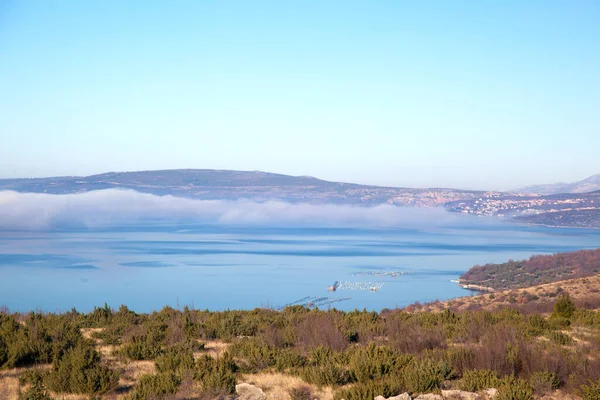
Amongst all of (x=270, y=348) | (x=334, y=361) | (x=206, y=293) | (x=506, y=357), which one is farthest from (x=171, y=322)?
(x=206, y=293)

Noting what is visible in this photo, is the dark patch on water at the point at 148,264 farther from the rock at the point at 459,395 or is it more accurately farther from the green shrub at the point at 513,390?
the green shrub at the point at 513,390

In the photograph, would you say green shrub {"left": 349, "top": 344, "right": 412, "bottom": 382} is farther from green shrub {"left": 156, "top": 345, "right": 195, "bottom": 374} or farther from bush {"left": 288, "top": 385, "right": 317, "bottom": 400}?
green shrub {"left": 156, "top": 345, "right": 195, "bottom": 374}

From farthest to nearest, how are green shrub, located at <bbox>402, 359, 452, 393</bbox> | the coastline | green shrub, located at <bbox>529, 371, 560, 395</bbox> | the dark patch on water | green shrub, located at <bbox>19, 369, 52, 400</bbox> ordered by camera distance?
1. the dark patch on water
2. the coastline
3. green shrub, located at <bbox>529, 371, 560, 395</bbox>
4. green shrub, located at <bbox>402, 359, 452, 393</bbox>
5. green shrub, located at <bbox>19, 369, 52, 400</bbox>

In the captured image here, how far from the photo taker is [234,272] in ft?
219

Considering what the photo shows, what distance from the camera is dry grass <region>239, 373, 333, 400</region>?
6.49 metres

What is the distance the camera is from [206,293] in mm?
51344

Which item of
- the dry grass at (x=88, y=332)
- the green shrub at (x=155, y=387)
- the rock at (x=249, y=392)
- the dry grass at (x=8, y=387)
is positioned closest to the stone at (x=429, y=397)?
the rock at (x=249, y=392)

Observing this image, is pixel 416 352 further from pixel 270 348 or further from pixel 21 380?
pixel 21 380

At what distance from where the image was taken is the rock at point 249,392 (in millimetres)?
6324

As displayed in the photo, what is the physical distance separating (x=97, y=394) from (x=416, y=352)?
13.8 feet

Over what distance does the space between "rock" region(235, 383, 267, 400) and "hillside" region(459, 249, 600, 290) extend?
1702 inches

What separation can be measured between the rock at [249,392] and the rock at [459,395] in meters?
1.94

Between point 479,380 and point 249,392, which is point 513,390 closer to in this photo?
point 479,380

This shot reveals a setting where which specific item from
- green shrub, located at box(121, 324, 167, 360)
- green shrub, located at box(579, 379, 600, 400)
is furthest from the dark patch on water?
green shrub, located at box(579, 379, 600, 400)
